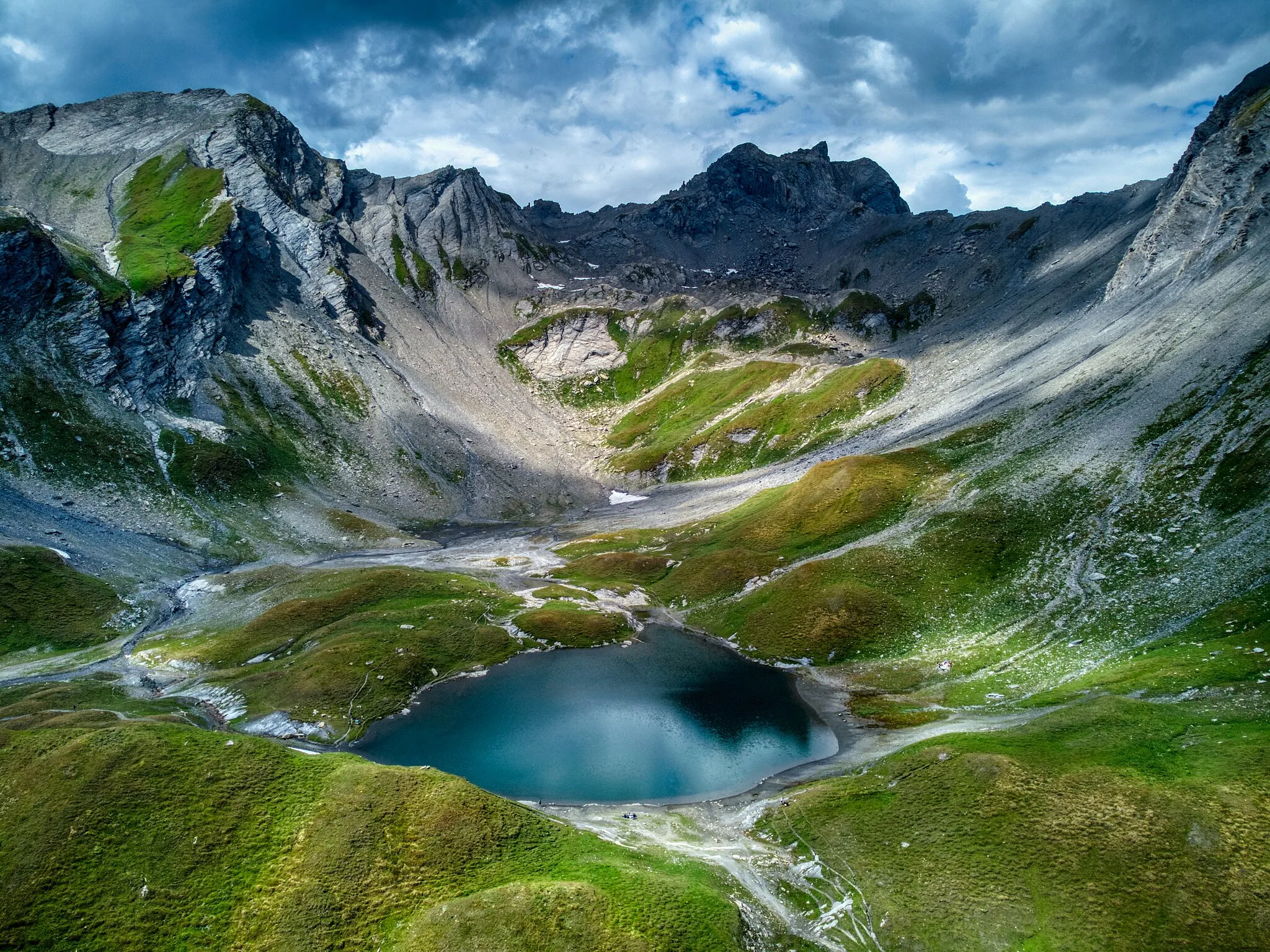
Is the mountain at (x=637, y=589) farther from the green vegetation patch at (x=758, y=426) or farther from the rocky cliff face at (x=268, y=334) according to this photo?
the green vegetation patch at (x=758, y=426)

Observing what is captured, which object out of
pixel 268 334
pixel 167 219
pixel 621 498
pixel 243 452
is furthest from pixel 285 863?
pixel 167 219

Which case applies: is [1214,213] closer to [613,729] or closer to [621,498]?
[621,498]

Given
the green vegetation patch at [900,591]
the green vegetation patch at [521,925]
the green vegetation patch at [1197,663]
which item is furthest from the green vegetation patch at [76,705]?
the green vegetation patch at [1197,663]

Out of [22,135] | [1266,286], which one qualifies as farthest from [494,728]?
[22,135]

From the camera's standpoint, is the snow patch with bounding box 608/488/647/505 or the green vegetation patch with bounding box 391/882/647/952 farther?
the snow patch with bounding box 608/488/647/505

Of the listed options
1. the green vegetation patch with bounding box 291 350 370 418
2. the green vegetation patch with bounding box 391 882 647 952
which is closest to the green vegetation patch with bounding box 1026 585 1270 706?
the green vegetation patch with bounding box 391 882 647 952

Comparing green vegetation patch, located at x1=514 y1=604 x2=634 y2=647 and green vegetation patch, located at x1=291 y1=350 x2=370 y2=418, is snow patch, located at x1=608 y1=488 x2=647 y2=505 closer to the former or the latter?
green vegetation patch, located at x1=291 y1=350 x2=370 y2=418
